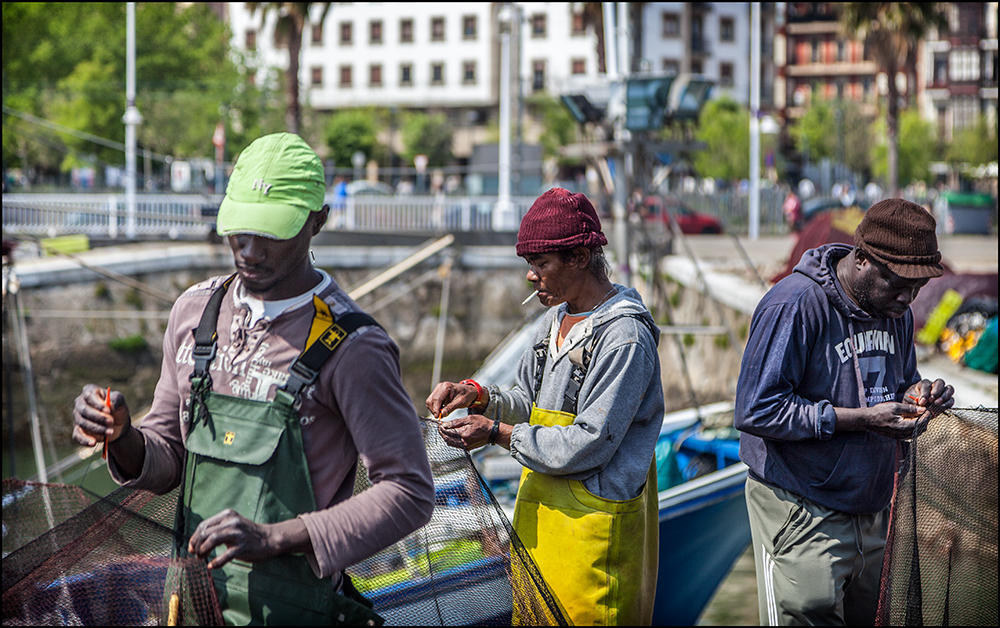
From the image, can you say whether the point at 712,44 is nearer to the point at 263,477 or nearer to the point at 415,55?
the point at 415,55

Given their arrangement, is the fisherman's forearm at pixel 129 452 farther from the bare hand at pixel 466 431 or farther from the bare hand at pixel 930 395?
the bare hand at pixel 930 395

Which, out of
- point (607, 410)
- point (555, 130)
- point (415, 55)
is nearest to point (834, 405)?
point (607, 410)

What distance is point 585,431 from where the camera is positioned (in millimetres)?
3166

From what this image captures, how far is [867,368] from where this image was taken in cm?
351

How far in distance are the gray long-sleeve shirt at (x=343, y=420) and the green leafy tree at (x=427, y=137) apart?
2453 inches

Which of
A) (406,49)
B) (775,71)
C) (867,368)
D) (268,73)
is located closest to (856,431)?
(867,368)

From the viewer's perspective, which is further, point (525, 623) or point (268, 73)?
point (268, 73)

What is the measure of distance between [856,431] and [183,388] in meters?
1.99

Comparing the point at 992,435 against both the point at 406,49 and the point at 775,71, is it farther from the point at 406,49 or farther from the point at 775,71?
the point at 775,71

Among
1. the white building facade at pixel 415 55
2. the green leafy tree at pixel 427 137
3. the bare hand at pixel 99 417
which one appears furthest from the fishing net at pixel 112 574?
the green leafy tree at pixel 427 137

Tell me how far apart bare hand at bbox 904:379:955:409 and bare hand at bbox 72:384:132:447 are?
2.28m

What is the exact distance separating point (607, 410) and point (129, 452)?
1.28m

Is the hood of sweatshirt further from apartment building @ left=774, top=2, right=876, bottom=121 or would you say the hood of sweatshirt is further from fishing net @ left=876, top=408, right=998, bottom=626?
apartment building @ left=774, top=2, right=876, bottom=121

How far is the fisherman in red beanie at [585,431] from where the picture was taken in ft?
10.5
